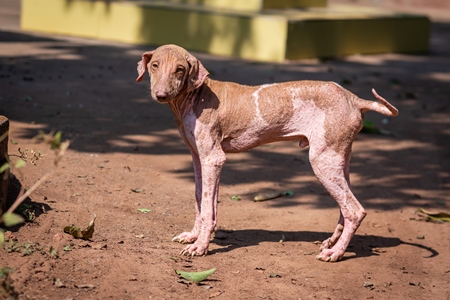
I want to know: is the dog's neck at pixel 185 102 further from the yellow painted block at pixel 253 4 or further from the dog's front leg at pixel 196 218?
the yellow painted block at pixel 253 4

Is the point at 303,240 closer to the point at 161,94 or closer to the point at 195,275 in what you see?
the point at 195,275

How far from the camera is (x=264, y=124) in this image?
228 inches

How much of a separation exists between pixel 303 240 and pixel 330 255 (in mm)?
539

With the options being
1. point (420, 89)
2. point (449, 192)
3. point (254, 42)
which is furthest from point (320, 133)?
point (254, 42)

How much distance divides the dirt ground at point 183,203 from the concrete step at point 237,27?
5.78 ft

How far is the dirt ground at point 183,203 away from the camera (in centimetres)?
A: 521

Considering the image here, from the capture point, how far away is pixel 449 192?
8.23 meters

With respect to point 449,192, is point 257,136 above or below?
above

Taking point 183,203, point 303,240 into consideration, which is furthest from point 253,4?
point 303,240

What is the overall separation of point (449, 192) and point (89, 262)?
456cm

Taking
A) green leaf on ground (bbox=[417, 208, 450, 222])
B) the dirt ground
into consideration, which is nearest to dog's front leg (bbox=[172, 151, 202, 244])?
the dirt ground

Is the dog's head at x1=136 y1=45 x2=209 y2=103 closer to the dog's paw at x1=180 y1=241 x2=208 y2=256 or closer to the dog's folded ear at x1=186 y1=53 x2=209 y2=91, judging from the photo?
the dog's folded ear at x1=186 y1=53 x2=209 y2=91

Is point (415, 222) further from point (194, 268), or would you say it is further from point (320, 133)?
point (194, 268)


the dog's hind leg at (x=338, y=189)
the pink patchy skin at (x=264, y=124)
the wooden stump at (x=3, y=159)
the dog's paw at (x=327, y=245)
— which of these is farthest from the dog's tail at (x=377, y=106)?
the wooden stump at (x=3, y=159)
